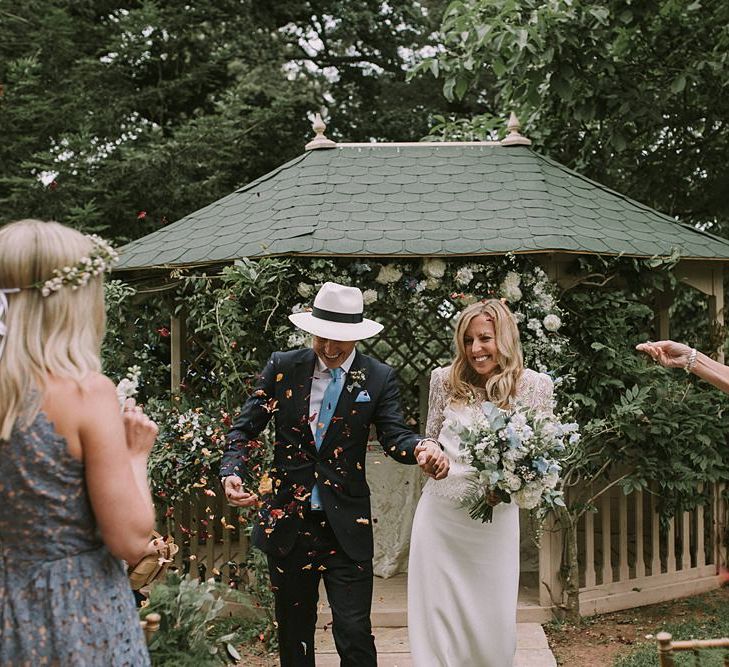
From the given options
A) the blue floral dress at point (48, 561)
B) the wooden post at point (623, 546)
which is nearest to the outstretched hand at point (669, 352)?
the blue floral dress at point (48, 561)

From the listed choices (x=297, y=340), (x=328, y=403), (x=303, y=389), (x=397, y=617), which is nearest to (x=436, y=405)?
(x=328, y=403)

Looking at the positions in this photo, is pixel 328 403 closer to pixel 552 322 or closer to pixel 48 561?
pixel 48 561

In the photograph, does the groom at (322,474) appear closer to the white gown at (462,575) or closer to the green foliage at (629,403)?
the white gown at (462,575)

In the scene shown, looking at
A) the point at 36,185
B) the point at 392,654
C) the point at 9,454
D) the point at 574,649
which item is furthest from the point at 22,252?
the point at 36,185

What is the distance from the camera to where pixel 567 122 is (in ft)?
30.5

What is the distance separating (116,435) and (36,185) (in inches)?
457

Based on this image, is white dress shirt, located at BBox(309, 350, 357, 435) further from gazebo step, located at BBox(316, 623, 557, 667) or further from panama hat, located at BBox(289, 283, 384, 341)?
gazebo step, located at BBox(316, 623, 557, 667)

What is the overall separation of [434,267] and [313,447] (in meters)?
2.47

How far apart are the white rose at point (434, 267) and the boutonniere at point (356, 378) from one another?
7.28 ft

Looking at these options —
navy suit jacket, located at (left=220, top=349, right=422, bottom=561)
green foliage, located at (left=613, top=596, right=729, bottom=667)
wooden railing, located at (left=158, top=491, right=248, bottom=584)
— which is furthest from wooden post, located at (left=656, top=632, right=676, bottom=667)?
wooden railing, located at (left=158, top=491, right=248, bottom=584)

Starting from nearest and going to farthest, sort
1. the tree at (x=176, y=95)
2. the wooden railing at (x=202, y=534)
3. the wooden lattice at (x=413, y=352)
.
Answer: the wooden railing at (x=202, y=534), the wooden lattice at (x=413, y=352), the tree at (x=176, y=95)

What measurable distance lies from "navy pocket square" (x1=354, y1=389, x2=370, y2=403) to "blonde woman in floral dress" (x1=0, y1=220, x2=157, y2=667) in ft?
6.58

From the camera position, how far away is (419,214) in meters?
6.59

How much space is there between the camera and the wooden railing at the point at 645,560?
6418 mm
